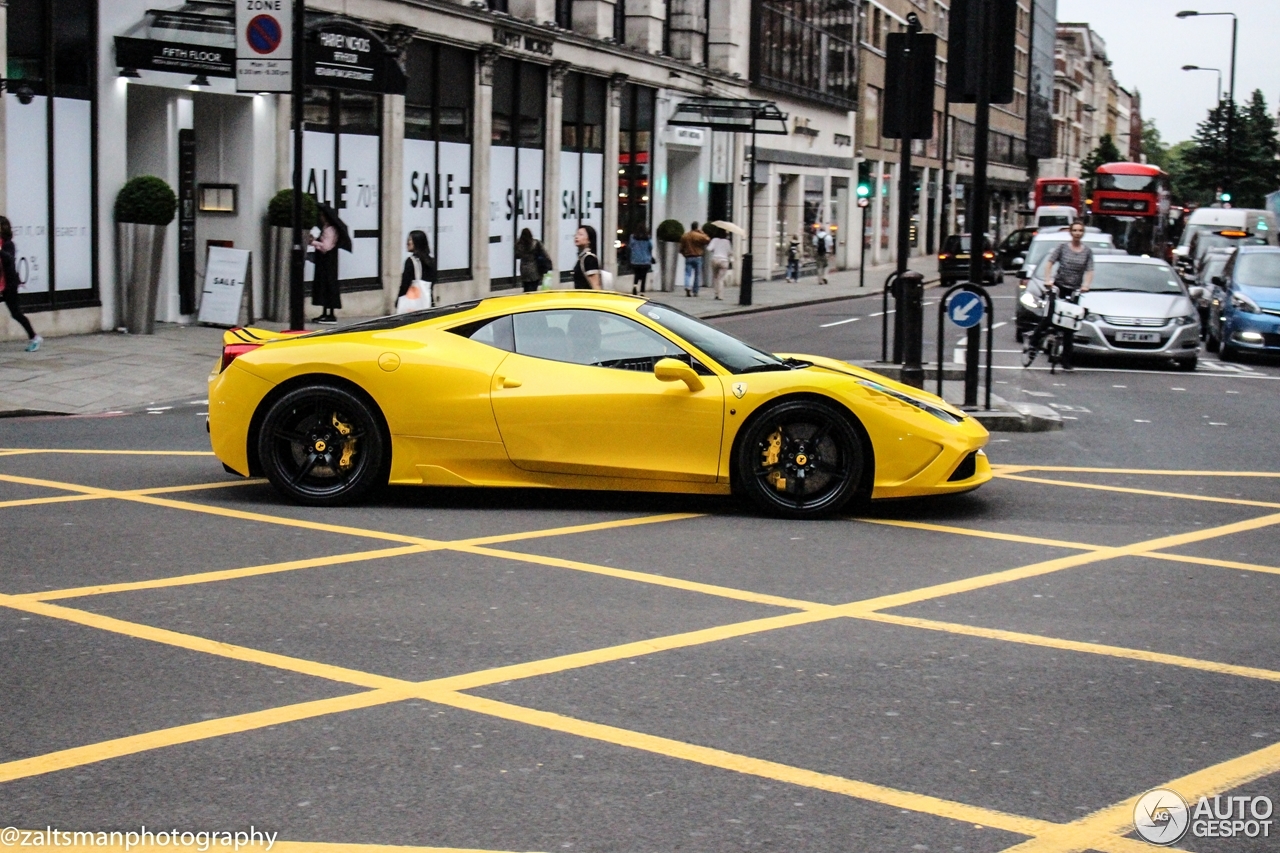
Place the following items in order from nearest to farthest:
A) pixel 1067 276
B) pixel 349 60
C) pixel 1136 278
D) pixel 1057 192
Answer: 1. pixel 1067 276
2. pixel 1136 278
3. pixel 349 60
4. pixel 1057 192

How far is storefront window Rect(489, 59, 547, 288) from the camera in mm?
33000

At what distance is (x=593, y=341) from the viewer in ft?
31.6

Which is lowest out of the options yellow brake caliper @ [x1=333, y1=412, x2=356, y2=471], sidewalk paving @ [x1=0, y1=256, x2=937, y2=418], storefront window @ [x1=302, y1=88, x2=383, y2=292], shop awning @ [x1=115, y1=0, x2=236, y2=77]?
sidewalk paving @ [x1=0, y1=256, x2=937, y2=418]

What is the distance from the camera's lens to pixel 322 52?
934 inches

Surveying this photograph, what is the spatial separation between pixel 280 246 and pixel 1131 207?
146ft

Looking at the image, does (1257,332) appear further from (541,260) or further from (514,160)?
(514,160)

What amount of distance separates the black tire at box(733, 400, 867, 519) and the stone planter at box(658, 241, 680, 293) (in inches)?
1291

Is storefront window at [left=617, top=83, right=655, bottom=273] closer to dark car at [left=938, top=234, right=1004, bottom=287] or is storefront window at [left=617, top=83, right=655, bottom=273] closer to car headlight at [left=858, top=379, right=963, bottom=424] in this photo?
dark car at [left=938, top=234, right=1004, bottom=287]

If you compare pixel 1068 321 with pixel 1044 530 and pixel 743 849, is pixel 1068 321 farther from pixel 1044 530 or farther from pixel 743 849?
pixel 743 849

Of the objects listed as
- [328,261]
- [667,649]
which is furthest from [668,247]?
[667,649]

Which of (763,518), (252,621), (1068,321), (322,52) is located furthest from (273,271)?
(252,621)

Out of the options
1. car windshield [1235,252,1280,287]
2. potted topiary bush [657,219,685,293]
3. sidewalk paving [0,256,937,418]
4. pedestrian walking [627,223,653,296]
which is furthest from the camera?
potted topiary bush [657,219,685,293]

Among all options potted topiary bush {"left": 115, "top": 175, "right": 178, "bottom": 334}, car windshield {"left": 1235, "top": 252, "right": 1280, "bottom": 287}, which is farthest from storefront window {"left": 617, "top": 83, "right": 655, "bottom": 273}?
potted topiary bush {"left": 115, "top": 175, "right": 178, "bottom": 334}

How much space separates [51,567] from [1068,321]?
1607 centimetres
